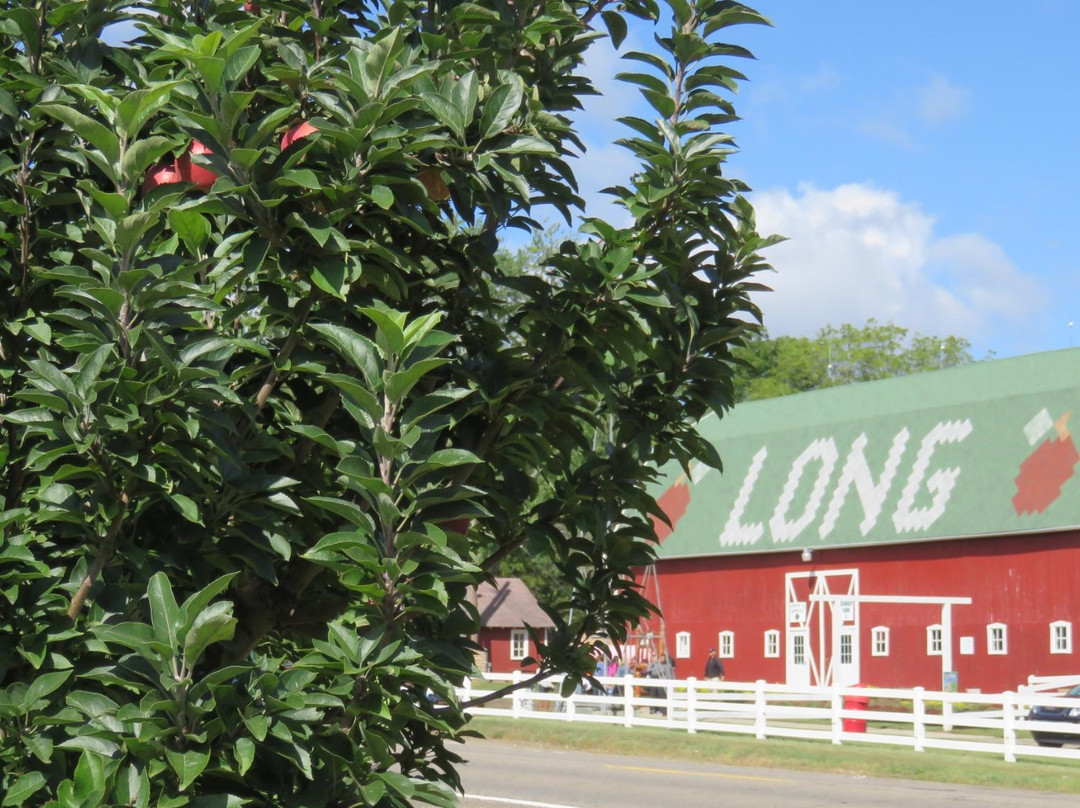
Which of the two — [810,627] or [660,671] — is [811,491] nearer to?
[810,627]

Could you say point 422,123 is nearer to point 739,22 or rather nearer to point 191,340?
point 191,340

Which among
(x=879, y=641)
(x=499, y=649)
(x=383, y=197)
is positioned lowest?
(x=499, y=649)

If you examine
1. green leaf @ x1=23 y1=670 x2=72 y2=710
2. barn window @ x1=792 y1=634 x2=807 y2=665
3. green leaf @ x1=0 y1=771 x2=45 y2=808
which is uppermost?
green leaf @ x1=23 y1=670 x2=72 y2=710

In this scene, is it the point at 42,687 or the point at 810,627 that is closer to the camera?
the point at 42,687

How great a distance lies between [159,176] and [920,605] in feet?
123

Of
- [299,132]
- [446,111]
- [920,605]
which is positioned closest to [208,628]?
[299,132]

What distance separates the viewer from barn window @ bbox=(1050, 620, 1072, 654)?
3525cm

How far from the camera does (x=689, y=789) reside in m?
17.5

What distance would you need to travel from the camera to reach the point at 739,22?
363 cm

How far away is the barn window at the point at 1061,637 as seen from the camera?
1388 inches

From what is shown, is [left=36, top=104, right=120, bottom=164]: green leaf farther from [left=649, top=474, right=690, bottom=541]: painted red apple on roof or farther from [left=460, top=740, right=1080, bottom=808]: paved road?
[left=649, top=474, right=690, bottom=541]: painted red apple on roof

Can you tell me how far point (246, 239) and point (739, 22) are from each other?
1520mm

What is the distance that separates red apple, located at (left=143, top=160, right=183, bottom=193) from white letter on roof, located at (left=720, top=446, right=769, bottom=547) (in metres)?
41.4

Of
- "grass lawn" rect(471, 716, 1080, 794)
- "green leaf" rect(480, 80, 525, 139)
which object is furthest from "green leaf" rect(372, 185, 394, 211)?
"grass lawn" rect(471, 716, 1080, 794)
